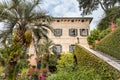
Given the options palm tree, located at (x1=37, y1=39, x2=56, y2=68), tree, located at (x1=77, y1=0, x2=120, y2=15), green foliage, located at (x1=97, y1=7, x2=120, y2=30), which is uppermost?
tree, located at (x1=77, y1=0, x2=120, y2=15)

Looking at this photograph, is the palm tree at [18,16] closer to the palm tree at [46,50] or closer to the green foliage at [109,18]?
the green foliage at [109,18]

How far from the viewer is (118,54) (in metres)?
13.6

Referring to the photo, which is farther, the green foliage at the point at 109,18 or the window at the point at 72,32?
the window at the point at 72,32

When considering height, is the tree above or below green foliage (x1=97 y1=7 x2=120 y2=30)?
above

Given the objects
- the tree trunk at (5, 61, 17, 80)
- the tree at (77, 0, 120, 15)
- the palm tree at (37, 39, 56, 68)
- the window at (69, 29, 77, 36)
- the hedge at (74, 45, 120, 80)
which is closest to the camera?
the hedge at (74, 45, 120, 80)

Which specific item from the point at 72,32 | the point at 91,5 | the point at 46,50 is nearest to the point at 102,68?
the point at 46,50

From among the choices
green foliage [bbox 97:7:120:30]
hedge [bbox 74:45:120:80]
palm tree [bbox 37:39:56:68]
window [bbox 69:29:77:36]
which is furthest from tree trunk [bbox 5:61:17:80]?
window [bbox 69:29:77:36]

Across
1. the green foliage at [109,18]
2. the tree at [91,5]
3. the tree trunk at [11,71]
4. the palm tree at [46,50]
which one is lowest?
the palm tree at [46,50]

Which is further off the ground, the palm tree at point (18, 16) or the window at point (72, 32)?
the palm tree at point (18, 16)

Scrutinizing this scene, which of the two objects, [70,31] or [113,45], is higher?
[113,45]

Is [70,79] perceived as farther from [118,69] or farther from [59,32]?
[59,32]

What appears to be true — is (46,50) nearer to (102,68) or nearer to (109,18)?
(109,18)

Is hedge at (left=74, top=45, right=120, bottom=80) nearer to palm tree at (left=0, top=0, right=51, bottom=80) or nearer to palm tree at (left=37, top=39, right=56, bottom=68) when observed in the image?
palm tree at (left=0, top=0, right=51, bottom=80)

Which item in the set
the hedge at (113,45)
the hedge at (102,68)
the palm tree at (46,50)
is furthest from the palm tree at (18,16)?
the palm tree at (46,50)
